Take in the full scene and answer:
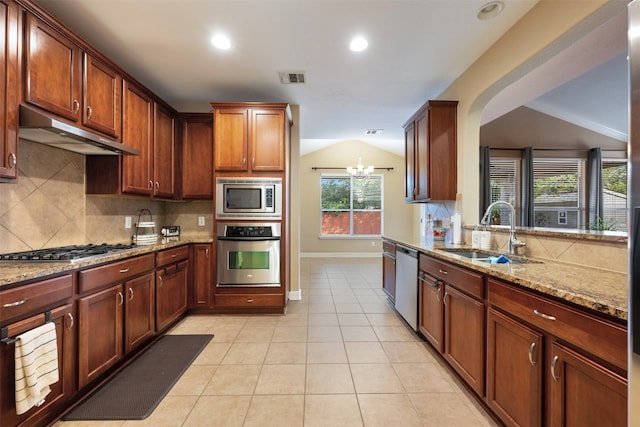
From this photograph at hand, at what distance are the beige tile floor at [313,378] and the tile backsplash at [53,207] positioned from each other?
133 centimetres

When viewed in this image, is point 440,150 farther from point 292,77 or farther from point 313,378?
point 313,378

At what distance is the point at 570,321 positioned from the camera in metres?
1.14

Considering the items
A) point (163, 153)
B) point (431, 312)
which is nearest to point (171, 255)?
point (163, 153)

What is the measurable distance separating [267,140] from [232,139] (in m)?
0.41

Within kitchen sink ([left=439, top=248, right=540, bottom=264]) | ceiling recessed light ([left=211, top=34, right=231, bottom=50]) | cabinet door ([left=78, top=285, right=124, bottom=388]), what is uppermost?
ceiling recessed light ([left=211, top=34, right=231, bottom=50])

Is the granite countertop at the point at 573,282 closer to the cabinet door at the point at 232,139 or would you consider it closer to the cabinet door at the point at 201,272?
the cabinet door at the point at 232,139

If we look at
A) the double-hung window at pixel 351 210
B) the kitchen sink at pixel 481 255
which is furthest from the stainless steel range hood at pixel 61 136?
the double-hung window at pixel 351 210

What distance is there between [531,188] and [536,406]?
17.9 ft

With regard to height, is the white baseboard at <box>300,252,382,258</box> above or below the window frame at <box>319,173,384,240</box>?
below

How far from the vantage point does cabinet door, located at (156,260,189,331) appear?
278 centimetres

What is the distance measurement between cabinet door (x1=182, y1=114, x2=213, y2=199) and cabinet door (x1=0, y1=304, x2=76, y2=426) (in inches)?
83.5

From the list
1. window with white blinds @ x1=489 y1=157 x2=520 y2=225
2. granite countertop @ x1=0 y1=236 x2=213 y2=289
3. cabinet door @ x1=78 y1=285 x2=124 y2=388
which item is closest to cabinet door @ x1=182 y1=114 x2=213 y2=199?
granite countertop @ x1=0 y1=236 x2=213 y2=289

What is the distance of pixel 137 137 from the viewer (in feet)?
9.36

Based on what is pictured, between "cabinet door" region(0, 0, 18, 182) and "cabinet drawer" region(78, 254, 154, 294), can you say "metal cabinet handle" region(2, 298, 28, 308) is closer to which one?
"cabinet drawer" region(78, 254, 154, 294)
